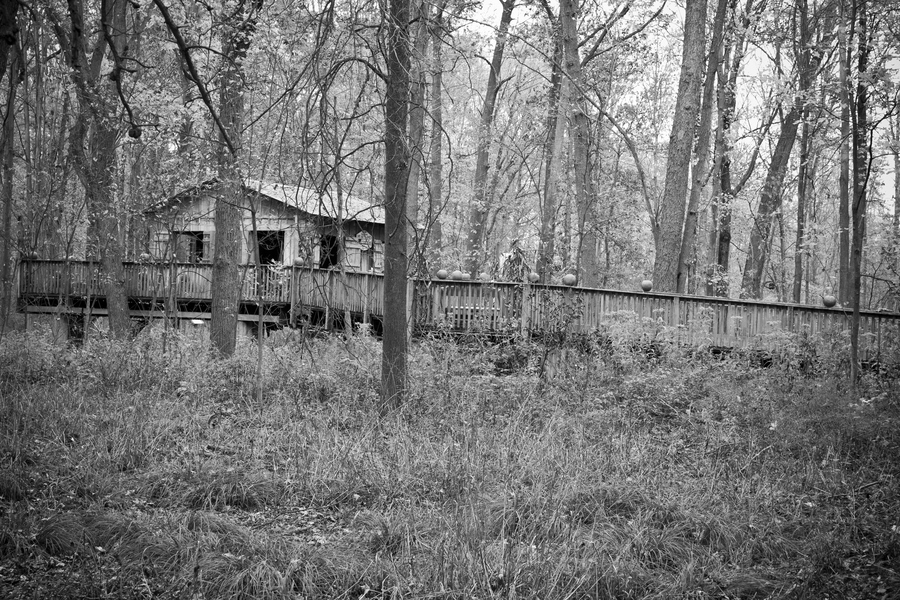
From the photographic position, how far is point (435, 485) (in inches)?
226

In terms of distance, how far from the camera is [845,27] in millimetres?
10305

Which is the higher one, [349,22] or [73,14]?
[349,22]

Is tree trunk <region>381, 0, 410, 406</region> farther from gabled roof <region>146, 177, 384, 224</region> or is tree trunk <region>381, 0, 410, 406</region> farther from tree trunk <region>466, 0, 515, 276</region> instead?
tree trunk <region>466, 0, 515, 276</region>

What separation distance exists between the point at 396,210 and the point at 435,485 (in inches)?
114

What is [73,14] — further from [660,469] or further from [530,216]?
[530,216]

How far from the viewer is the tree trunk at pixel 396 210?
7082 mm

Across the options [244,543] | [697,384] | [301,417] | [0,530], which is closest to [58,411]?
[301,417]

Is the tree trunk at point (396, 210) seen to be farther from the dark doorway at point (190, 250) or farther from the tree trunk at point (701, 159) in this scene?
the dark doorway at point (190, 250)

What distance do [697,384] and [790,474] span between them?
366 cm

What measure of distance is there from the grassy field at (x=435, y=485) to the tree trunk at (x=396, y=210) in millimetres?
426

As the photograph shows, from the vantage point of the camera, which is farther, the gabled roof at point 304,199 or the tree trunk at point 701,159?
the tree trunk at point 701,159

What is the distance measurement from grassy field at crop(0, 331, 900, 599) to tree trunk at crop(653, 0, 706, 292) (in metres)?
5.57

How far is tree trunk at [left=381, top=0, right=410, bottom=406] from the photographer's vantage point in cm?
708

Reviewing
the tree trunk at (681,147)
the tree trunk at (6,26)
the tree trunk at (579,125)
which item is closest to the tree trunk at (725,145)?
the tree trunk at (579,125)
